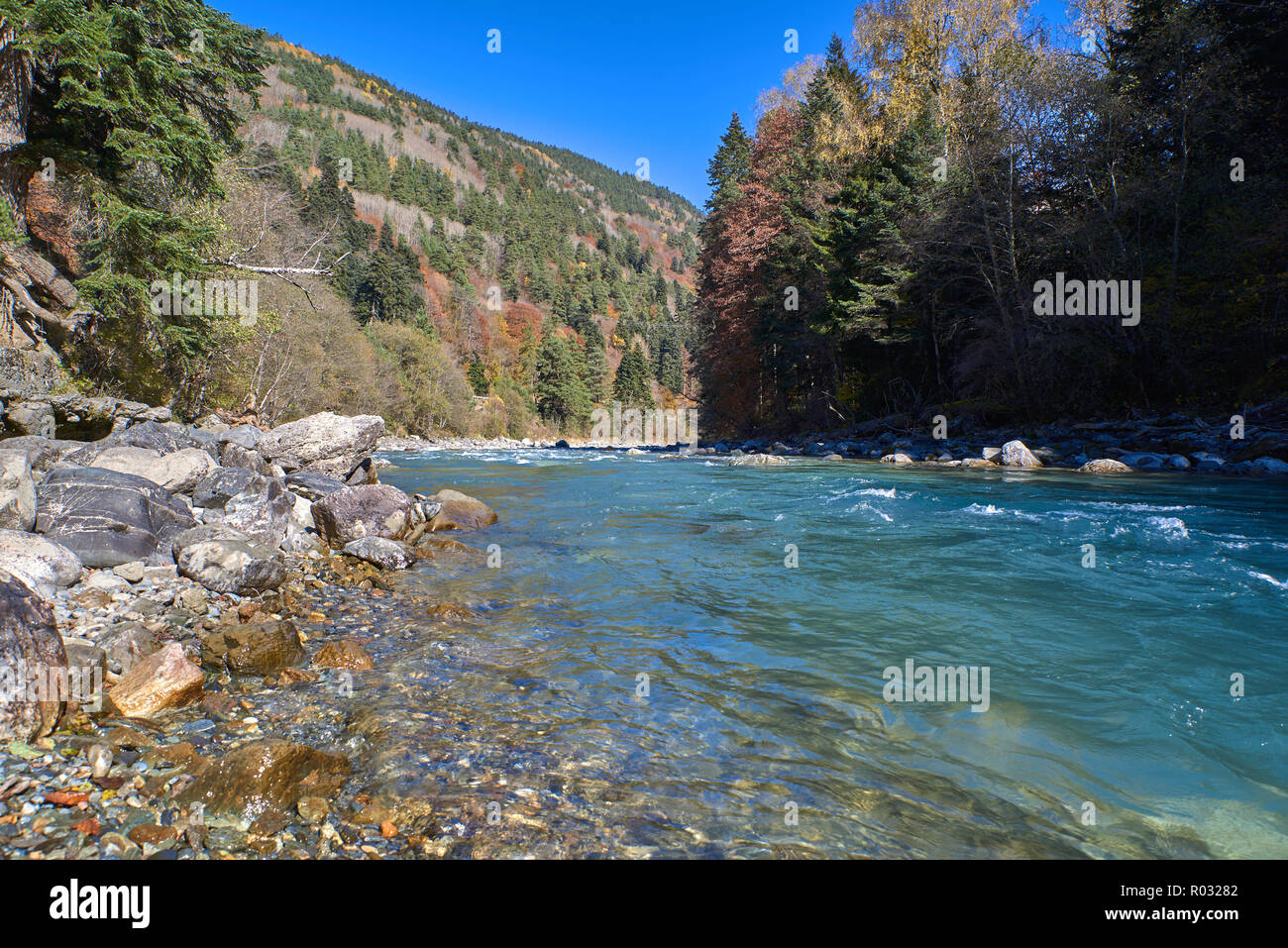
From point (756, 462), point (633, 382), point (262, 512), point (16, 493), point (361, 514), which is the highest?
point (633, 382)

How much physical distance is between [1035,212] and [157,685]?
28.3 m

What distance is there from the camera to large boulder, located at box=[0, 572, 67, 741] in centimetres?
321

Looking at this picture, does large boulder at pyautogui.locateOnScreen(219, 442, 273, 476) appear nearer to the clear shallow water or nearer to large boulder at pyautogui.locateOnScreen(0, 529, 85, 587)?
the clear shallow water

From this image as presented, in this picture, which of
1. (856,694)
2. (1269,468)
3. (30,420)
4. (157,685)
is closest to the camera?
(157,685)

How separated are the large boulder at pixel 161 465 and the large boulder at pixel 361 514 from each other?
161 cm

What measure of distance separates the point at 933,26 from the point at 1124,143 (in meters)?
11.3

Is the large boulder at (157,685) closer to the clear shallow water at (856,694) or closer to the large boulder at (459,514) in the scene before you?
the clear shallow water at (856,694)

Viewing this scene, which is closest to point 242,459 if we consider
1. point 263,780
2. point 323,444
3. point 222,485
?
point 323,444

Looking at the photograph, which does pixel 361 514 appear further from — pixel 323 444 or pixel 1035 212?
pixel 1035 212

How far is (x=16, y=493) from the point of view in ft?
18.6

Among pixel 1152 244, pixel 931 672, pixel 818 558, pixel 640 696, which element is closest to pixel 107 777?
pixel 640 696

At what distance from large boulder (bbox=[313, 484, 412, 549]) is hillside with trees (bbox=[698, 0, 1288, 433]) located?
2150 cm

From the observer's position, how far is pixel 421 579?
7.47 metres

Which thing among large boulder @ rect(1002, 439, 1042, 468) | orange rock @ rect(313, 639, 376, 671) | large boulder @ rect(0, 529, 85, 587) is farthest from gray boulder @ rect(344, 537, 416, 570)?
large boulder @ rect(1002, 439, 1042, 468)
